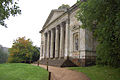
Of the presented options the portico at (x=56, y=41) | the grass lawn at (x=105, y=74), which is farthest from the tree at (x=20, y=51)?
the grass lawn at (x=105, y=74)

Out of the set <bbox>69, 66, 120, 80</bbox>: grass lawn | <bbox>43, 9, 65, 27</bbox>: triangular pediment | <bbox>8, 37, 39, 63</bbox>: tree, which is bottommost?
<bbox>69, 66, 120, 80</bbox>: grass lawn

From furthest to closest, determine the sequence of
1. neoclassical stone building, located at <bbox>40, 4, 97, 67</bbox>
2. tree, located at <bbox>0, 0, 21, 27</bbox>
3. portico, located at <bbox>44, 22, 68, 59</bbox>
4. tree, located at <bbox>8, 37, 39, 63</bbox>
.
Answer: tree, located at <bbox>8, 37, 39, 63</bbox> < portico, located at <bbox>44, 22, 68, 59</bbox> < neoclassical stone building, located at <bbox>40, 4, 97, 67</bbox> < tree, located at <bbox>0, 0, 21, 27</bbox>

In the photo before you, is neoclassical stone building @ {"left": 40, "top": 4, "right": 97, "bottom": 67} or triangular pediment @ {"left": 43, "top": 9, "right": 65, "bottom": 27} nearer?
neoclassical stone building @ {"left": 40, "top": 4, "right": 97, "bottom": 67}

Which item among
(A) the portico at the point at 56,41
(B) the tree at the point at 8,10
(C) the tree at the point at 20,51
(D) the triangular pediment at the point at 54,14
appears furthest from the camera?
(C) the tree at the point at 20,51

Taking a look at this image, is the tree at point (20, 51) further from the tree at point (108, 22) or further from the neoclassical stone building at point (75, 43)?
the tree at point (108, 22)

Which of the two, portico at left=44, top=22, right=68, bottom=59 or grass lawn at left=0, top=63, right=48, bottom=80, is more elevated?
portico at left=44, top=22, right=68, bottom=59

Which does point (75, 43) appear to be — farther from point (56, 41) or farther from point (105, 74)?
point (105, 74)

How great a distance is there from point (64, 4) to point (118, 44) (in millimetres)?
28757

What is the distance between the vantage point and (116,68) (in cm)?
1462

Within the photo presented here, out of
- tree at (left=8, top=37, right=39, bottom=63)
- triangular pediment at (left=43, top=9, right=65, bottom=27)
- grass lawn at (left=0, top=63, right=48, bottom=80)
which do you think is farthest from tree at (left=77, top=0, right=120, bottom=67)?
tree at (left=8, top=37, right=39, bottom=63)

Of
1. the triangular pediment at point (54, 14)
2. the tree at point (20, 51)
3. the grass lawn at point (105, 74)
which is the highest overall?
the triangular pediment at point (54, 14)

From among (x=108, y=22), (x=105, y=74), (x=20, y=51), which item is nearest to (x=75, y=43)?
(x=105, y=74)

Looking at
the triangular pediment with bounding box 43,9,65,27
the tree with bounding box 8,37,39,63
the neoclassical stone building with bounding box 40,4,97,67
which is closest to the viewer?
the neoclassical stone building with bounding box 40,4,97,67

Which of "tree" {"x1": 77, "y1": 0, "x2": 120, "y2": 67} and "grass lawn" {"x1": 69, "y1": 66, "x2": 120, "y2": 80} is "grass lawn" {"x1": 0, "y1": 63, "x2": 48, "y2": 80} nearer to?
"grass lawn" {"x1": 69, "y1": 66, "x2": 120, "y2": 80}
